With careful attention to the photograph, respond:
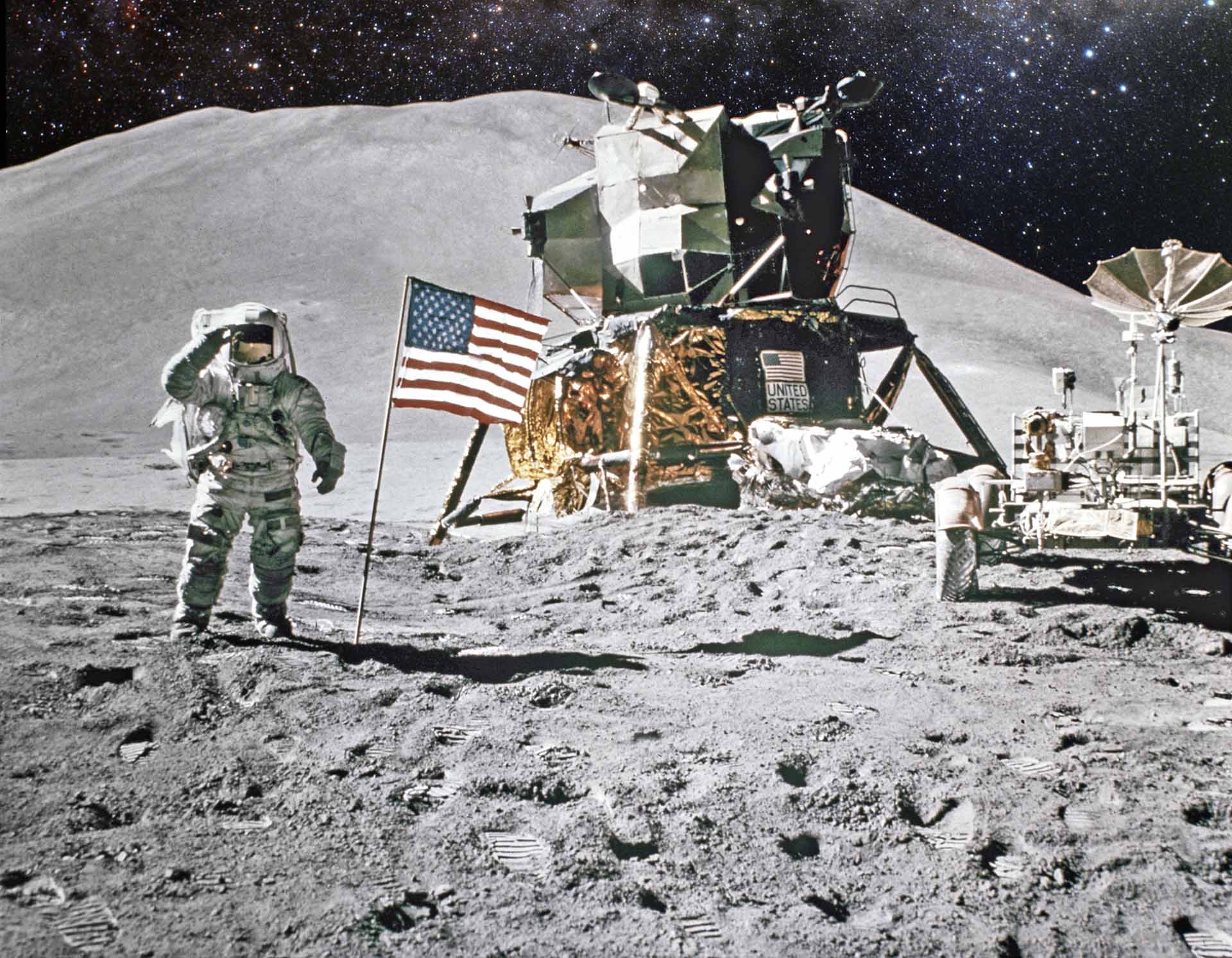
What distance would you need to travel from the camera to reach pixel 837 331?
781 centimetres

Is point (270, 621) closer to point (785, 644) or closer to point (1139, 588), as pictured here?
point (785, 644)

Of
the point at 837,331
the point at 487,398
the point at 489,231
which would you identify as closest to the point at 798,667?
the point at 487,398

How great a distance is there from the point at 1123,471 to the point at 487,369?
3.98m

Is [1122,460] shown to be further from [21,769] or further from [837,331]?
[21,769]

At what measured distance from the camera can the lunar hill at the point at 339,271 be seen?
2134 cm

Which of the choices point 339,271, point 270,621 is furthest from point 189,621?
point 339,271

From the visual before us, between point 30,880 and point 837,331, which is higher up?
point 837,331

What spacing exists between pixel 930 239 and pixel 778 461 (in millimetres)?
38115

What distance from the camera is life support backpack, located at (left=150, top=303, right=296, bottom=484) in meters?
3.49

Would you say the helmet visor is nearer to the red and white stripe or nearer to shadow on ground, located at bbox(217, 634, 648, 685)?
the red and white stripe

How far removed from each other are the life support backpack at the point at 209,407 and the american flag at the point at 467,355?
728 mm

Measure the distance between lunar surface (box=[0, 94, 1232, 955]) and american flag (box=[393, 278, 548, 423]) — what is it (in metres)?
1.11

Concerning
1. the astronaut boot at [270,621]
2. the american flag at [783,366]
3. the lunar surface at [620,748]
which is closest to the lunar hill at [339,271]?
the american flag at [783,366]

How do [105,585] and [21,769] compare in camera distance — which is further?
[105,585]
